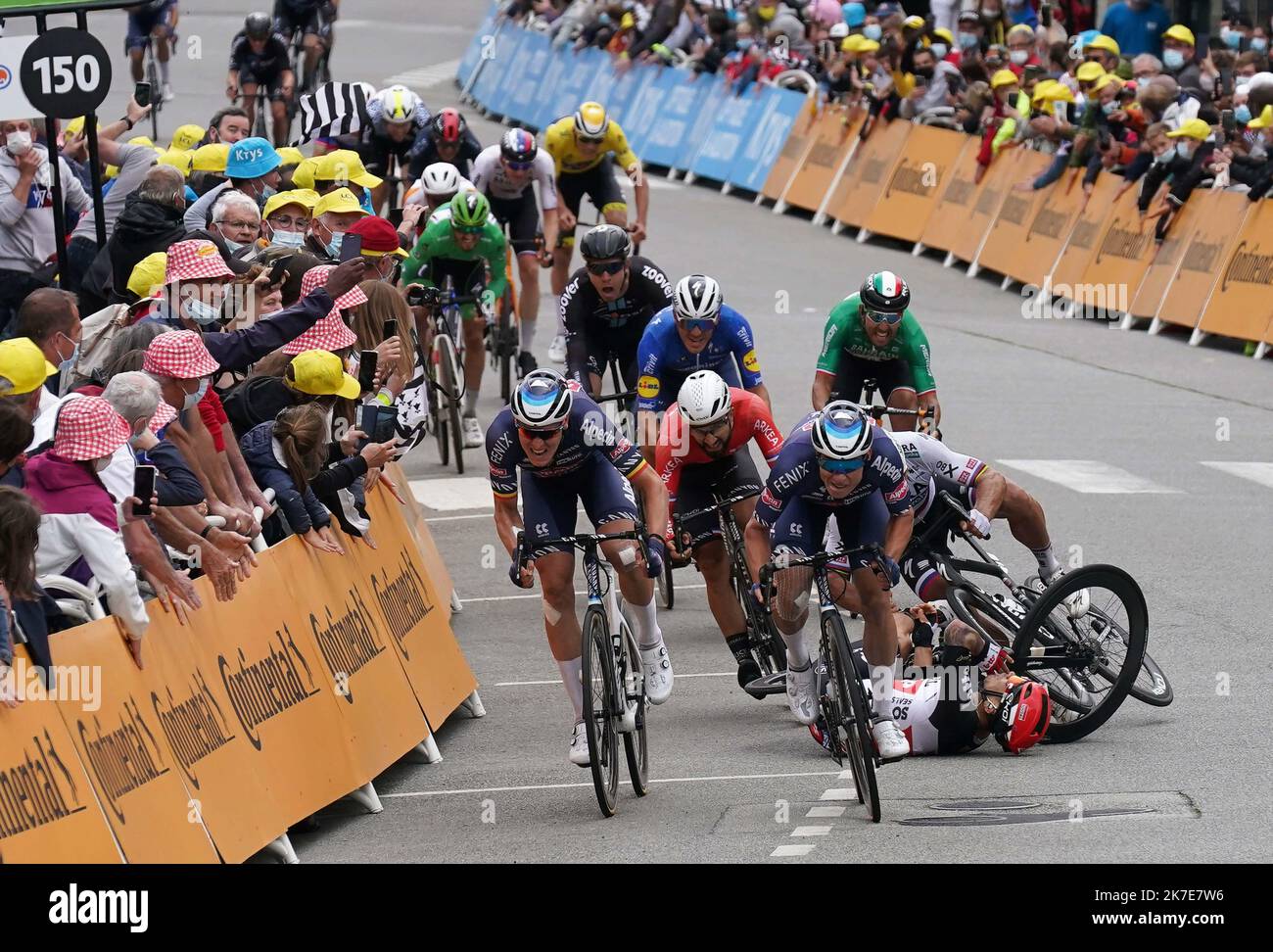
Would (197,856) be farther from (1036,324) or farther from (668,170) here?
(668,170)

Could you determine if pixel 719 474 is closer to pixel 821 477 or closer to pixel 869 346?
pixel 869 346

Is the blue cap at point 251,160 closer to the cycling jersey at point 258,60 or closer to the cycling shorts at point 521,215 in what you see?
the cycling shorts at point 521,215

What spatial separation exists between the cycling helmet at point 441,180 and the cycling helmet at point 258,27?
908cm

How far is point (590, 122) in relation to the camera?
18.8m

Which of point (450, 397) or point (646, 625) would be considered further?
point (450, 397)

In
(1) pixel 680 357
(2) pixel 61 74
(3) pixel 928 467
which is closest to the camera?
(3) pixel 928 467

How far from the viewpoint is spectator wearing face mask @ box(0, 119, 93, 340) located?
43.8 feet

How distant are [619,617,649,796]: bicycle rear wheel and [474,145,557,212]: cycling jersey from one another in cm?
840

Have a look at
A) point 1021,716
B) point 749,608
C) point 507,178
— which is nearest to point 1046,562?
point 1021,716

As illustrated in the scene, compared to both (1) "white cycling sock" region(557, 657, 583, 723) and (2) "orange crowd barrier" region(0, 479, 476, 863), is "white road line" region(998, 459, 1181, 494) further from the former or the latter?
(1) "white cycling sock" region(557, 657, 583, 723)

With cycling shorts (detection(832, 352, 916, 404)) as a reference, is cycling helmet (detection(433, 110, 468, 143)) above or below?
above

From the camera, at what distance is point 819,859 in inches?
336

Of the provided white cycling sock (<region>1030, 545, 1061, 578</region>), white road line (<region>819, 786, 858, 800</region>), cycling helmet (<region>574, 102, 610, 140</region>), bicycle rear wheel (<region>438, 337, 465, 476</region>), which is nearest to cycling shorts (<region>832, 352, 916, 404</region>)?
white cycling sock (<region>1030, 545, 1061, 578</region>)

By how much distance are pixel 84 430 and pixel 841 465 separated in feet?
11.0
